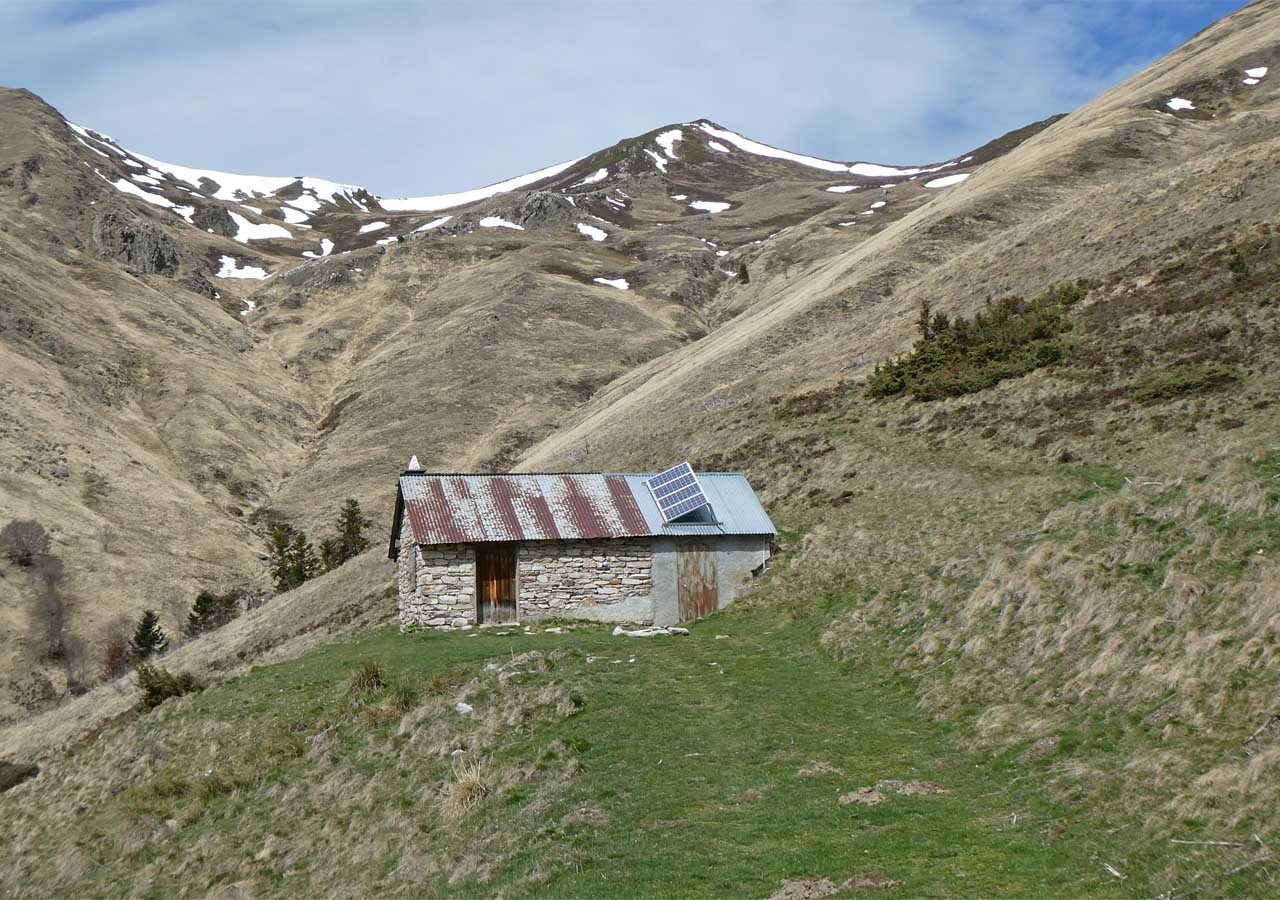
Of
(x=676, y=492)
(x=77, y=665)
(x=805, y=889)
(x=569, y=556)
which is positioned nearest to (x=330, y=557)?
(x=77, y=665)

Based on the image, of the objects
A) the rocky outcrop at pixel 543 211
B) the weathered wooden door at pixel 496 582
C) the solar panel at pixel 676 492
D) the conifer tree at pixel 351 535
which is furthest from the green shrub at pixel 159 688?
the rocky outcrop at pixel 543 211

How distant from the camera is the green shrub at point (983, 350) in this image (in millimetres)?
38875

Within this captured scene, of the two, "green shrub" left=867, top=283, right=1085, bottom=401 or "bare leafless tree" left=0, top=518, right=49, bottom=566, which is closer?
"green shrub" left=867, top=283, right=1085, bottom=401

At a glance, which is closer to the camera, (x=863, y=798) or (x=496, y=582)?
(x=863, y=798)

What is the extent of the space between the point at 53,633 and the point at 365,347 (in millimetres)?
67107

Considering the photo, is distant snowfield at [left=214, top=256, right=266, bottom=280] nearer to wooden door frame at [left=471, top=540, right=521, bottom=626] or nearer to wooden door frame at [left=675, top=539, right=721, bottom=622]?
wooden door frame at [left=471, top=540, right=521, bottom=626]

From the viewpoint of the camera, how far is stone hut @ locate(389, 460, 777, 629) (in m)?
32.7

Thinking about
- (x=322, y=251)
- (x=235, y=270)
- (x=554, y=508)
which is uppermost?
(x=322, y=251)

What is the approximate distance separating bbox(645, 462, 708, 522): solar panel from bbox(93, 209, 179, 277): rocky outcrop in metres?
122

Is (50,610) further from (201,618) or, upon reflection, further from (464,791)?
(464,791)

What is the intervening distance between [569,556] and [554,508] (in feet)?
6.64

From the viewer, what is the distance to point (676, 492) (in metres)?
35.2

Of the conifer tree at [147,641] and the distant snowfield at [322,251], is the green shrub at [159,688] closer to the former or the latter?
the conifer tree at [147,641]

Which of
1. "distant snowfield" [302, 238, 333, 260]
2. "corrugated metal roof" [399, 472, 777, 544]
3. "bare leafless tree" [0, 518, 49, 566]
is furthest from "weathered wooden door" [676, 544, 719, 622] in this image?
"distant snowfield" [302, 238, 333, 260]
